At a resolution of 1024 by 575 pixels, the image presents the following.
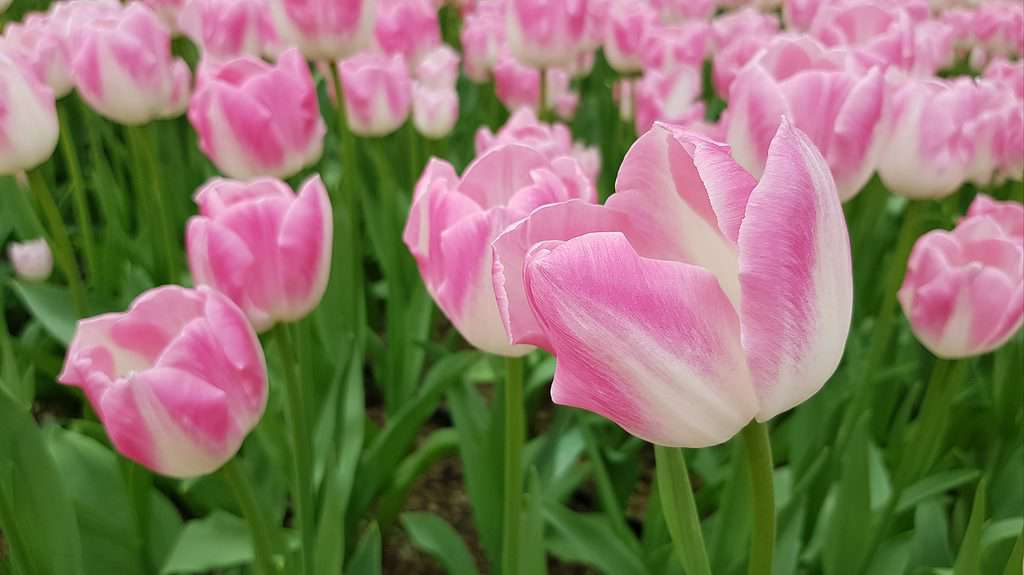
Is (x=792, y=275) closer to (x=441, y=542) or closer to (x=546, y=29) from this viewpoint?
(x=441, y=542)

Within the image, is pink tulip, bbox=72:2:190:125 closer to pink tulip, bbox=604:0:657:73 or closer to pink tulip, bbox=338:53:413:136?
pink tulip, bbox=338:53:413:136

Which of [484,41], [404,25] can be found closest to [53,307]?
[404,25]

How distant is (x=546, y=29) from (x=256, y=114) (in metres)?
0.51

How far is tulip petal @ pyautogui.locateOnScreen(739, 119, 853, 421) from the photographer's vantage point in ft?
1.11

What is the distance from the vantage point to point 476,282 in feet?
1.91

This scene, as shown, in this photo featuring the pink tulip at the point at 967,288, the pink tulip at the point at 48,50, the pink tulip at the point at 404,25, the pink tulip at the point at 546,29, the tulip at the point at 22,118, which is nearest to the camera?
the pink tulip at the point at 967,288

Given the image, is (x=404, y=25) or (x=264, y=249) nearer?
(x=264, y=249)

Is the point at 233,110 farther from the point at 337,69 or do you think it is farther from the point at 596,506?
the point at 596,506

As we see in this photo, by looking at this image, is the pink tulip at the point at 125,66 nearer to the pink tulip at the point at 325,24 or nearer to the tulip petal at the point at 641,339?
the pink tulip at the point at 325,24

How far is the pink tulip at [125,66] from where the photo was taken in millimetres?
1023

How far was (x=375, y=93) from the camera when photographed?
1.37m

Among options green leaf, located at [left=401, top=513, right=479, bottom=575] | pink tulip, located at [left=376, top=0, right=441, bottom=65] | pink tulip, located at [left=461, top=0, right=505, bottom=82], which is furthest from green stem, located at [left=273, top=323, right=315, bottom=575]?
pink tulip, located at [left=461, top=0, right=505, bottom=82]

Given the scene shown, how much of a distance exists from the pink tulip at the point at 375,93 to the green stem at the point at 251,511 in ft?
2.76

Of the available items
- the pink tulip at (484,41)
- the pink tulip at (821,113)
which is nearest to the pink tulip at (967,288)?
the pink tulip at (821,113)
